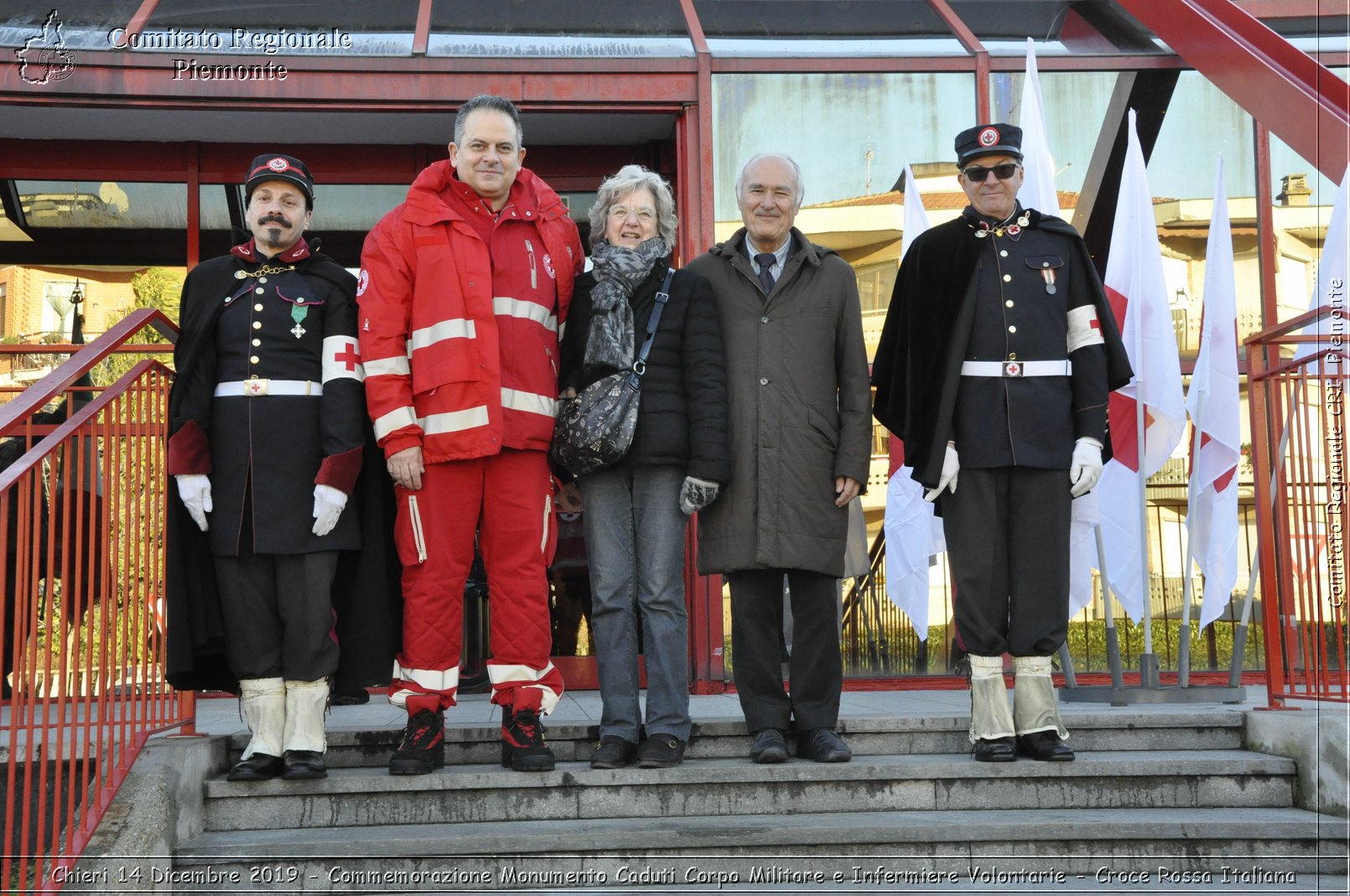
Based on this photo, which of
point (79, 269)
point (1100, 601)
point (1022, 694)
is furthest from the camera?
point (79, 269)

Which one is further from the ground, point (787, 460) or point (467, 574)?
point (787, 460)

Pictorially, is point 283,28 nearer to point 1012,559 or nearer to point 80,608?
point 80,608

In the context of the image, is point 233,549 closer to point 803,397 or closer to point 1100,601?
point 803,397

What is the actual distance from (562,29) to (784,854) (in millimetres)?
4640

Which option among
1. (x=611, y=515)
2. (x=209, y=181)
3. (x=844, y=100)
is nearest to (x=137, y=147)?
(x=209, y=181)

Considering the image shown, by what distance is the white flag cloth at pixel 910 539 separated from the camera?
6098 mm

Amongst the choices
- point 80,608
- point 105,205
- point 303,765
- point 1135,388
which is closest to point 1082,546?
point 1135,388

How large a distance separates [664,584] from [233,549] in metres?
1.37

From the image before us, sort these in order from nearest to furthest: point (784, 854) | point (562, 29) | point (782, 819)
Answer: point (784, 854), point (782, 819), point (562, 29)

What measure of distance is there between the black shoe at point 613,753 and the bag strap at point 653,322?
1208 mm

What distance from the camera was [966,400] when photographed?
14.1ft

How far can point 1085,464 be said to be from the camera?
4.25 meters

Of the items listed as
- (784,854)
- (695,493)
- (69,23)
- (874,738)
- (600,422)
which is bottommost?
(784,854)

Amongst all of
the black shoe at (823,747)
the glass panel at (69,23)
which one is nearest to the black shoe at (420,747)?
the black shoe at (823,747)
